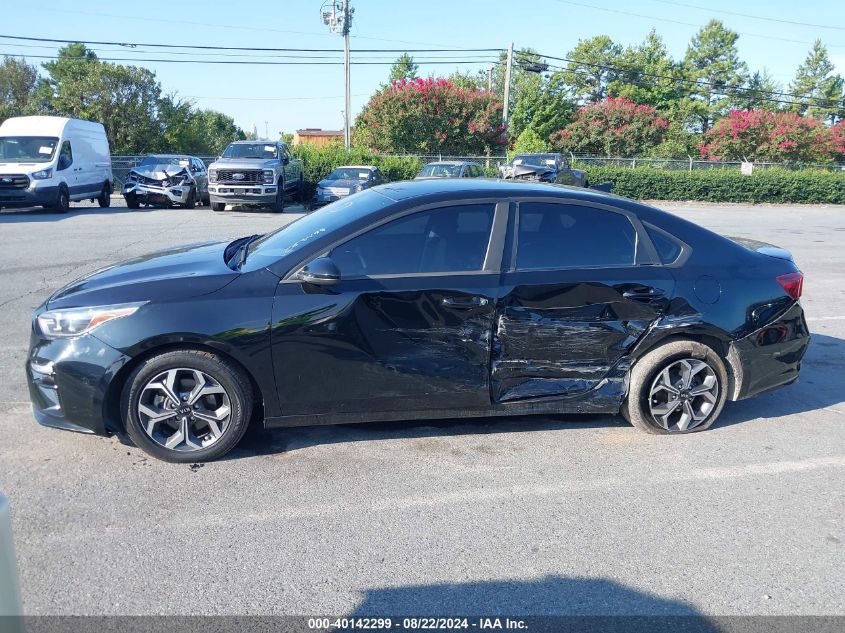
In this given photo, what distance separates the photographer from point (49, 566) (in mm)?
3039

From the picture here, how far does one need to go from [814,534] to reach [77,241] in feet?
42.5

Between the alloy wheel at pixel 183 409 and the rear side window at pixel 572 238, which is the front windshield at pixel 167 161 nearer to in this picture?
the alloy wheel at pixel 183 409

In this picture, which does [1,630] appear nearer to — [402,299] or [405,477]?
[405,477]

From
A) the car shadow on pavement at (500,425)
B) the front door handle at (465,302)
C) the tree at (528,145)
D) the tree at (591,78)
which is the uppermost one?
the tree at (591,78)

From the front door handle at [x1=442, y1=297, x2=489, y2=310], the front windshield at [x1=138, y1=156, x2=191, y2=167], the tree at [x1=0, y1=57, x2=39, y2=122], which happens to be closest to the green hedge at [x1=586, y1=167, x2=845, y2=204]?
the front windshield at [x1=138, y1=156, x2=191, y2=167]

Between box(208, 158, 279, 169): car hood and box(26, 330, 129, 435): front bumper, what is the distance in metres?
16.8

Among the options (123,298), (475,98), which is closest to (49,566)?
(123,298)

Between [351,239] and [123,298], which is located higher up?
[351,239]

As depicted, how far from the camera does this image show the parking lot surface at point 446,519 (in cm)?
293

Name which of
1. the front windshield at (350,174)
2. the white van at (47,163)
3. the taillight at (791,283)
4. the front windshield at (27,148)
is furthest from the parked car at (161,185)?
the taillight at (791,283)

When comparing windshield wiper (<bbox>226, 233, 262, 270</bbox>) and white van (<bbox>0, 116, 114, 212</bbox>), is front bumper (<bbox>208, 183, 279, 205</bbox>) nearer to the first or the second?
white van (<bbox>0, 116, 114, 212</bbox>)

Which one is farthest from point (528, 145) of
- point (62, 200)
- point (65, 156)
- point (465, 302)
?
point (465, 302)

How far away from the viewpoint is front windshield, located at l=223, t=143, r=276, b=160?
21.0m

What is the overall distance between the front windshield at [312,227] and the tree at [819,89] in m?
66.9
